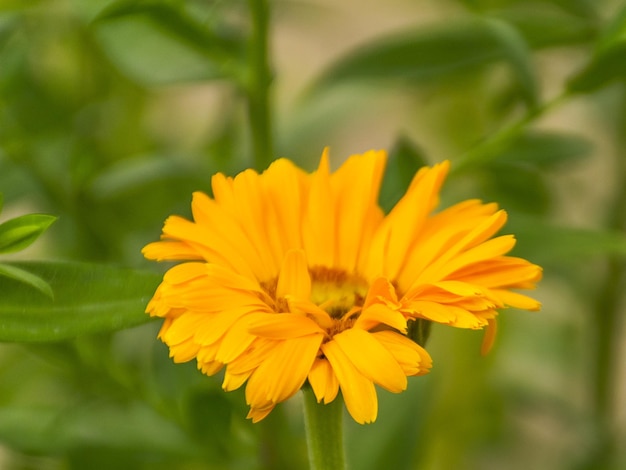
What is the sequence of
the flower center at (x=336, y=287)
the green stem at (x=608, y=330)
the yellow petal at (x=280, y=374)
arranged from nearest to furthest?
the yellow petal at (x=280, y=374) < the flower center at (x=336, y=287) < the green stem at (x=608, y=330)

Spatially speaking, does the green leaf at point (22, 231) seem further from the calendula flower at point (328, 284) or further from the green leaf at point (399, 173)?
the green leaf at point (399, 173)

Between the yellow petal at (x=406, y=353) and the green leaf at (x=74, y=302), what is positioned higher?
the yellow petal at (x=406, y=353)

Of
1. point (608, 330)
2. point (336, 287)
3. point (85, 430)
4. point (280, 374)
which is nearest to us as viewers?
point (280, 374)

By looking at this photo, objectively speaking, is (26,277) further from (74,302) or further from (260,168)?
(260,168)

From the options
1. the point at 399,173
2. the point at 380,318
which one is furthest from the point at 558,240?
the point at 380,318

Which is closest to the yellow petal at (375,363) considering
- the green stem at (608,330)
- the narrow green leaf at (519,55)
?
the narrow green leaf at (519,55)

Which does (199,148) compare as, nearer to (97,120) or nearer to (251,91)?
(97,120)

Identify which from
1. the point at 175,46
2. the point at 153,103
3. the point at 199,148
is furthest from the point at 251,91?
the point at 153,103

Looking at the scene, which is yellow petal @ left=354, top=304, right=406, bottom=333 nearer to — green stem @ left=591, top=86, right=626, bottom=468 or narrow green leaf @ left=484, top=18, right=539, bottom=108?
narrow green leaf @ left=484, top=18, right=539, bottom=108
